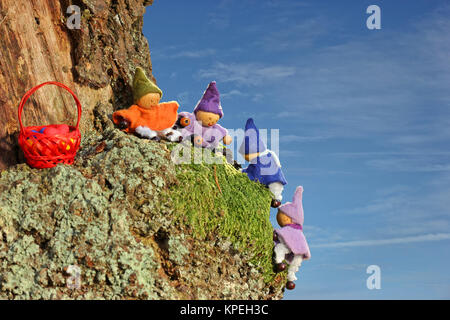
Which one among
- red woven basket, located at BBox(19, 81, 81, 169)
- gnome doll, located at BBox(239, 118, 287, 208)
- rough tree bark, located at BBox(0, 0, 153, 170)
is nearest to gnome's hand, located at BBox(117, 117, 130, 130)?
rough tree bark, located at BBox(0, 0, 153, 170)

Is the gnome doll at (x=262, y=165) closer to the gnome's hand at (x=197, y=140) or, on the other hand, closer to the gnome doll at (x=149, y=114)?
the gnome's hand at (x=197, y=140)

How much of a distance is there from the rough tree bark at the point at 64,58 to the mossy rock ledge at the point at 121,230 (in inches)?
26.0

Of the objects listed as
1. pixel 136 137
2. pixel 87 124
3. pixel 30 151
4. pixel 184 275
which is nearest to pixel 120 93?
pixel 87 124

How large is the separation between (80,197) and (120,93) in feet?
7.43

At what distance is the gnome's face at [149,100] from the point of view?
19.1 feet

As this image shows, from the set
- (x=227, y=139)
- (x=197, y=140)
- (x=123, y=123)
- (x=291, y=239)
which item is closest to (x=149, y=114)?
(x=123, y=123)

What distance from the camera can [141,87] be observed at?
587 cm

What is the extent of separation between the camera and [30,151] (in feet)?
15.9

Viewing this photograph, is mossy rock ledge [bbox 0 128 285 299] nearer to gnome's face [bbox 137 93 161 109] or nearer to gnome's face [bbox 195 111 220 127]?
gnome's face [bbox 137 93 161 109]

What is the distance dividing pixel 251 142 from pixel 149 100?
150 cm

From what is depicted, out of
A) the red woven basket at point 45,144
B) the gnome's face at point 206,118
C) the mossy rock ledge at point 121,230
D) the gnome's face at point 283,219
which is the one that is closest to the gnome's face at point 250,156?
the gnome's face at point 206,118

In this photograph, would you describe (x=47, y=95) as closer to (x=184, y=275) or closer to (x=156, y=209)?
(x=156, y=209)

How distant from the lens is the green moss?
5043mm

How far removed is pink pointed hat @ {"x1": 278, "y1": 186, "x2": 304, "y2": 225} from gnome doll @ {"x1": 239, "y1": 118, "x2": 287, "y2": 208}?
0.16 m
